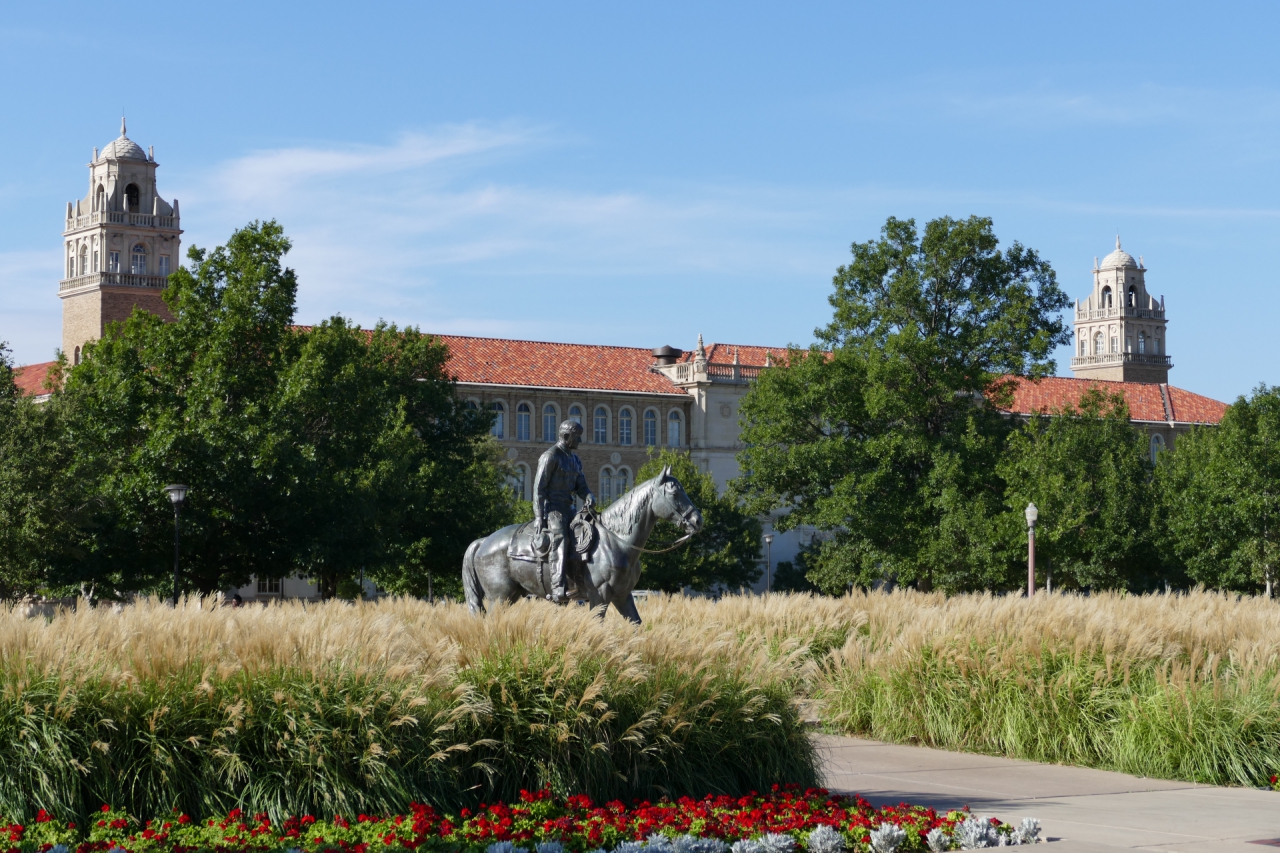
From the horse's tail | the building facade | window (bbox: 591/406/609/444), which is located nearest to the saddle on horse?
the horse's tail

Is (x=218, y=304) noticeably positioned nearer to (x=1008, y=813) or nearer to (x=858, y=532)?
(x=858, y=532)

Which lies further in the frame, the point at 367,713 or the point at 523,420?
the point at 523,420

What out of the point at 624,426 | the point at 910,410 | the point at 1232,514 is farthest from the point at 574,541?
the point at 624,426

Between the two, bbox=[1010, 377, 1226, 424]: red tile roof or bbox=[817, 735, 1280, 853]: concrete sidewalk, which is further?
bbox=[1010, 377, 1226, 424]: red tile roof

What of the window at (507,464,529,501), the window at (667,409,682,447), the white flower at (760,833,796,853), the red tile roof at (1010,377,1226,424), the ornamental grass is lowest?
the white flower at (760,833,796,853)

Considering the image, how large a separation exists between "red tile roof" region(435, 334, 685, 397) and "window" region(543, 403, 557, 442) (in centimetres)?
144

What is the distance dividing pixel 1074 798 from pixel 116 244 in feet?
345

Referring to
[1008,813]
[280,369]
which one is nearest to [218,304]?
[280,369]

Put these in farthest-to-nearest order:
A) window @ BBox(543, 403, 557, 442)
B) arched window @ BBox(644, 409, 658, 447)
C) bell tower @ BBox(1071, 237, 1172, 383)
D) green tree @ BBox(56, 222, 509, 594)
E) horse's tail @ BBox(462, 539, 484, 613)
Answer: bell tower @ BBox(1071, 237, 1172, 383), arched window @ BBox(644, 409, 658, 447), window @ BBox(543, 403, 557, 442), green tree @ BBox(56, 222, 509, 594), horse's tail @ BBox(462, 539, 484, 613)

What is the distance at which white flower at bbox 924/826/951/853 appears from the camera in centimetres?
936

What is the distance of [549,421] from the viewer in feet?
326

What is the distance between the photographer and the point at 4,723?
9.22 meters

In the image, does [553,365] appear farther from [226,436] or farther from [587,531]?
[587,531]

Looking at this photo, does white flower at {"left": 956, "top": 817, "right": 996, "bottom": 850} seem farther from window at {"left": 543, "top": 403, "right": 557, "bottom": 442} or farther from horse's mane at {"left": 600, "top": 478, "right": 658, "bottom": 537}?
window at {"left": 543, "top": 403, "right": 557, "bottom": 442}
